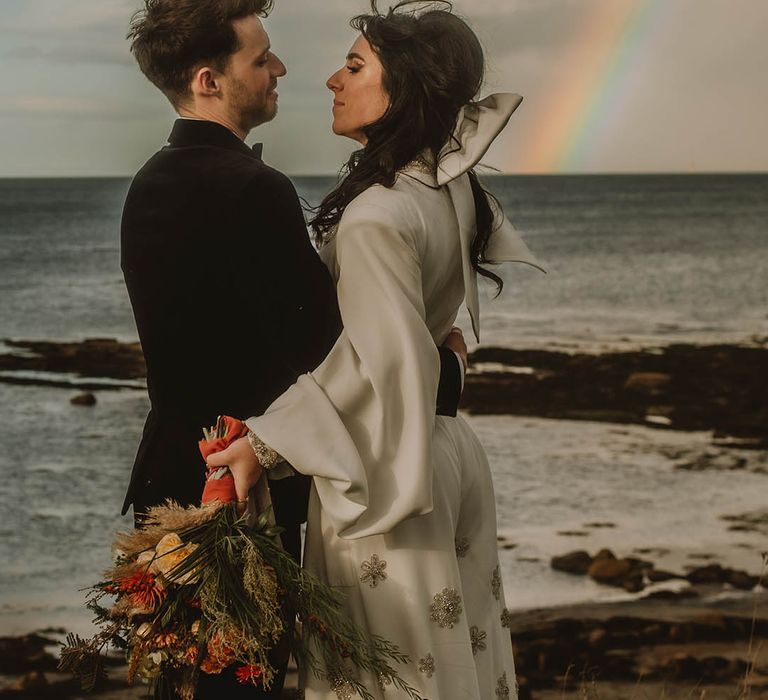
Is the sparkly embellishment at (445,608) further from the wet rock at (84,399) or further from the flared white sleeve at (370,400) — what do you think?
the wet rock at (84,399)

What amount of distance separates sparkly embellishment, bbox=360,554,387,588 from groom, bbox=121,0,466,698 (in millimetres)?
213

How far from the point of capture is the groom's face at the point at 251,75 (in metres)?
3.04

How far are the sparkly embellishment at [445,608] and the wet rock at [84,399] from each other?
1485 centimetres

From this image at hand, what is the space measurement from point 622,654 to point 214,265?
5723mm

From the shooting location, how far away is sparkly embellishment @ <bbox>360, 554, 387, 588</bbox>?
2926 mm

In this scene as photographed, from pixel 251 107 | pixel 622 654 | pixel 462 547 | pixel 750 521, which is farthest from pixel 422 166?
pixel 750 521

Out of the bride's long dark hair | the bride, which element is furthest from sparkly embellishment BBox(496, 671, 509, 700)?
the bride's long dark hair

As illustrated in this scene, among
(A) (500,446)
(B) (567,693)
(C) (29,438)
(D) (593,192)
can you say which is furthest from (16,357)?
(D) (593,192)

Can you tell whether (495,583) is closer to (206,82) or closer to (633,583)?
(206,82)

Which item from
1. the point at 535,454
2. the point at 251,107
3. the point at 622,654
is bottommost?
the point at 535,454

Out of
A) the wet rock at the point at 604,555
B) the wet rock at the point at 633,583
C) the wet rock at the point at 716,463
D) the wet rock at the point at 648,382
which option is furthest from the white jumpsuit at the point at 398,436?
the wet rock at the point at 648,382

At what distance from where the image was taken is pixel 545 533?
11086 mm

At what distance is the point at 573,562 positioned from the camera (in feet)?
33.2

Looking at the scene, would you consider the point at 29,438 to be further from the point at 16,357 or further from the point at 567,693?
the point at 567,693
